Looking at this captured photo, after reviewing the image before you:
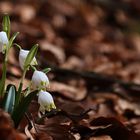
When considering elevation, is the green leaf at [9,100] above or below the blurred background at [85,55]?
above

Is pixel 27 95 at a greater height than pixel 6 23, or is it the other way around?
pixel 6 23

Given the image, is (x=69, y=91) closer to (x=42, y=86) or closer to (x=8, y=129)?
(x=42, y=86)

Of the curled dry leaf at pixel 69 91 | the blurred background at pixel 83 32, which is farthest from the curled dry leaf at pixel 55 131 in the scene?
the blurred background at pixel 83 32

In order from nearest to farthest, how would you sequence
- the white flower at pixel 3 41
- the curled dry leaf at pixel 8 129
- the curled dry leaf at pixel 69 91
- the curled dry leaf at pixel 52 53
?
1. the curled dry leaf at pixel 8 129
2. the white flower at pixel 3 41
3. the curled dry leaf at pixel 69 91
4. the curled dry leaf at pixel 52 53

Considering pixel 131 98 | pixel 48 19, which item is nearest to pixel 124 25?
pixel 48 19

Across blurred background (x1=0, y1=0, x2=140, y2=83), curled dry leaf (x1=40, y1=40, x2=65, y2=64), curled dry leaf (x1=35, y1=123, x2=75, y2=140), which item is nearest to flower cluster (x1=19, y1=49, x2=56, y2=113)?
curled dry leaf (x1=35, y1=123, x2=75, y2=140)

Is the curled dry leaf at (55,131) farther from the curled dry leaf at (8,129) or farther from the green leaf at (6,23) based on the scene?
the green leaf at (6,23)

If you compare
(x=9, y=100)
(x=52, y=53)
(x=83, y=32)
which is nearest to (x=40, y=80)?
(x=9, y=100)

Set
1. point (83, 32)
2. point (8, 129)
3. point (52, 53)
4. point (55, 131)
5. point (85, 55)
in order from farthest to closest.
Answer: point (83, 32), point (85, 55), point (52, 53), point (55, 131), point (8, 129)

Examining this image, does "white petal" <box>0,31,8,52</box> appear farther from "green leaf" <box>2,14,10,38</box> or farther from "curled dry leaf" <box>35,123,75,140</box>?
"curled dry leaf" <box>35,123,75,140</box>

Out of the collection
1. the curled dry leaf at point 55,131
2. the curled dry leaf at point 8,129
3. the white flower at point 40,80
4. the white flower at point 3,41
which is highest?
the white flower at point 3,41

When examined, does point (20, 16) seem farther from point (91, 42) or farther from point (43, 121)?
point (43, 121)
